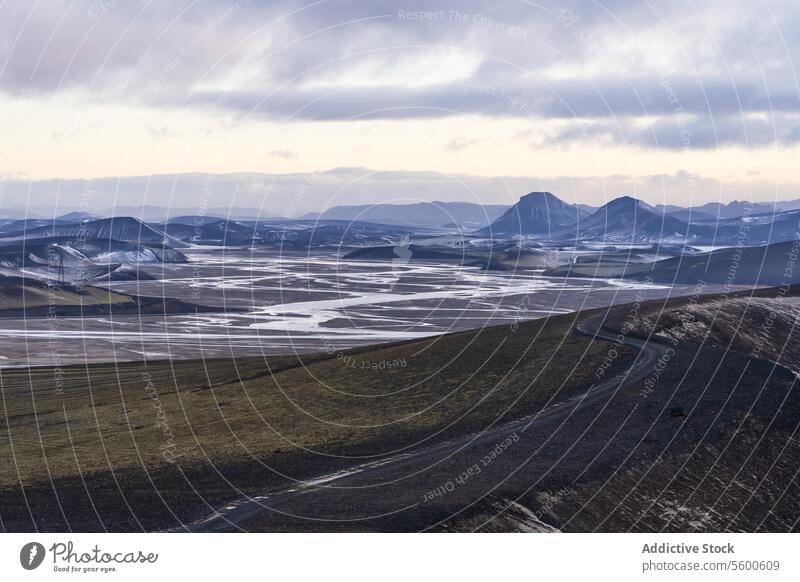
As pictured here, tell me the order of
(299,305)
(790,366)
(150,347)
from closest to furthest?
(790,366)
(150,347)
(299,305)

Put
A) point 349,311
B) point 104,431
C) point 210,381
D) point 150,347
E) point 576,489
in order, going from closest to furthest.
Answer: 1. point 576,489
2. point 104,431
3. point 210,381
4. point 150,347
5. point 349,311

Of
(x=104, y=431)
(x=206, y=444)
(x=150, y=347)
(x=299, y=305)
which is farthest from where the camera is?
(x=299, y=305)

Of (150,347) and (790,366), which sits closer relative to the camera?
(790,366)

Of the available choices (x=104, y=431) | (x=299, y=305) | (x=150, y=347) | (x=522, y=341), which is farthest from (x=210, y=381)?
(x=299, y=305)

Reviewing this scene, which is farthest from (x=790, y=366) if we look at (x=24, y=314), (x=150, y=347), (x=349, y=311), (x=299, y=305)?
(x=24, y=314)

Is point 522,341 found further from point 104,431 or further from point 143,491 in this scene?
point 143,491

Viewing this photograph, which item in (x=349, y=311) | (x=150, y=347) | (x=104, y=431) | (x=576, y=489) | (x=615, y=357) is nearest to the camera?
(x=576, y=489)

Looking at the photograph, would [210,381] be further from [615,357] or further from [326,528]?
[326,528]

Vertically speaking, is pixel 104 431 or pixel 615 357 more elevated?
pixel 615 357

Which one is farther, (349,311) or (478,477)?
(349,311)

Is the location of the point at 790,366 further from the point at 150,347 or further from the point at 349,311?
the point at 349,311
